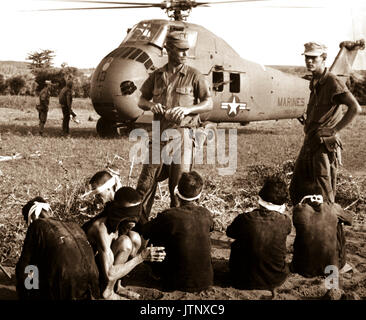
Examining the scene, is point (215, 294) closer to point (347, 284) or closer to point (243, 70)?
point (347, 284)

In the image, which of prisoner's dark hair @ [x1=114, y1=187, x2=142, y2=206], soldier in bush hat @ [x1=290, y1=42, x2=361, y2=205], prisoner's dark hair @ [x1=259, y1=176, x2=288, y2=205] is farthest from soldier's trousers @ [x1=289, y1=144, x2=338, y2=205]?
prisoner's dark hair @ [x1=114, y1=187, x2=142, y2=206]

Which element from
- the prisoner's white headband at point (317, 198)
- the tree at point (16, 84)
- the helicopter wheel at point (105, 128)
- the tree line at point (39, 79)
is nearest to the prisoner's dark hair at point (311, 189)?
the prisoner's white headband at point (317, 198)

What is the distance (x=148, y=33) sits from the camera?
489 inches

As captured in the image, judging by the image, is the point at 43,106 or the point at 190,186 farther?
the point at 43,106

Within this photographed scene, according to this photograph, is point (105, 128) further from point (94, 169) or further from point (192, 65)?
point (94, 169)

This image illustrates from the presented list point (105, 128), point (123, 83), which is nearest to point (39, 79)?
point (105, 128)

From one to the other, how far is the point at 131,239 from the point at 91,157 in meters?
6.90

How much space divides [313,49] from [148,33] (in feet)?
27.7

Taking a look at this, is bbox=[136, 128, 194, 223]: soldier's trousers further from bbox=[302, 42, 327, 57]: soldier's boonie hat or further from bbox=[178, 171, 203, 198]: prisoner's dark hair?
bbox=[302, 42, 327, 57]: soldier's boonie hat

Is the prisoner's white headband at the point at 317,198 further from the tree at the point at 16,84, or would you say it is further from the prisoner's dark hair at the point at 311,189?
the tree at the point at 16,84

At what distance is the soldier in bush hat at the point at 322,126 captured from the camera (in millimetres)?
4516

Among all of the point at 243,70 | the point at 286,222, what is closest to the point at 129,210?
the point at 286,222

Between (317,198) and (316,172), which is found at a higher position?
(316,172)

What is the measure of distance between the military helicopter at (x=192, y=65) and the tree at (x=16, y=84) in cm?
1490
